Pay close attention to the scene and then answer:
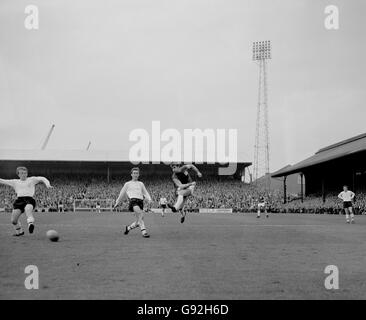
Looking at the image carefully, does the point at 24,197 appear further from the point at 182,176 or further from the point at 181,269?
the point at 181,269

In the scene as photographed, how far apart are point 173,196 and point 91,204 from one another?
365 inches

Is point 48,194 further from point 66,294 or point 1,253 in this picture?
point 66,294

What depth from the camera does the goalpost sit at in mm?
52781

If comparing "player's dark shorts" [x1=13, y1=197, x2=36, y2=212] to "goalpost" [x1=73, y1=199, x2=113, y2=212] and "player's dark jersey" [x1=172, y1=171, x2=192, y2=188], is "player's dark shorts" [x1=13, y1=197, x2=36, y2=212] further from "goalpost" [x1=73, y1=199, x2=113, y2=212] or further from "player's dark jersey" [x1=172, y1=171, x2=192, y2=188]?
"goalpost" [x1=73, y1=199, x2=113, y2=212]

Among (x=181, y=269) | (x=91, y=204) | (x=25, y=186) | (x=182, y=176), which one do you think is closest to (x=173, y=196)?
(x=91, y=204)

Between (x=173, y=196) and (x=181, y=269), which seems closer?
(x=181, y=269)

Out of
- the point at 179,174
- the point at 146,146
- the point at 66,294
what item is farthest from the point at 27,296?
the point at 146,146

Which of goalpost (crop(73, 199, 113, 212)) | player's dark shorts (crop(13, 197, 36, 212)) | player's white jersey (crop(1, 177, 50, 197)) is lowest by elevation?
goalpost (crop(73, 199, 113, 212))

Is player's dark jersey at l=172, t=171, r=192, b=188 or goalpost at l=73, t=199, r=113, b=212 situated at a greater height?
player's dark jersey at l=172, t=171, r=192, b=188

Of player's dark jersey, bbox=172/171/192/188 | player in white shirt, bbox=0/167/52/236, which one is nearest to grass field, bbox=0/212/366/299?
player in white shirt, bbox=0/167/52/236

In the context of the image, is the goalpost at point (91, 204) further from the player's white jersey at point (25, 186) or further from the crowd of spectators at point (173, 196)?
the player's white jersey at point (25, 186)

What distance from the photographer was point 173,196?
55250mm

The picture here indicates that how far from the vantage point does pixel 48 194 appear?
182 ft

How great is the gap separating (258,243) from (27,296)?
8.01 metres
